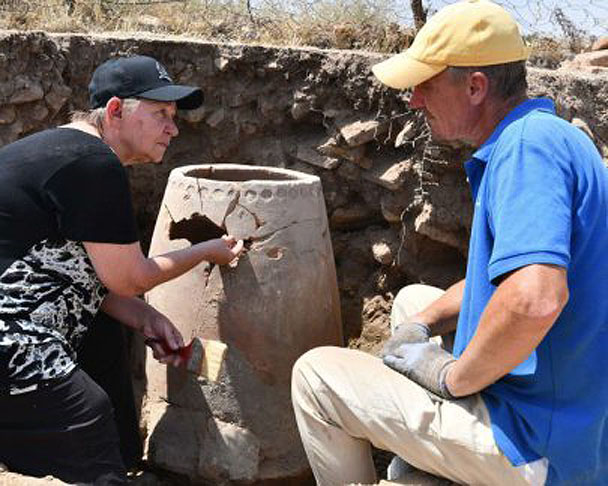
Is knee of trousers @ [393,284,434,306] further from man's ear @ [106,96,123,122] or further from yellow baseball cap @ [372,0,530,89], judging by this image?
man's ear @ [106,96,123,122]

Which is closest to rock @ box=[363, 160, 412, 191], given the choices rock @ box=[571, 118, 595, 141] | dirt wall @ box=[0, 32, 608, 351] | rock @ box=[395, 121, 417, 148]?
dirt wall @ box=[0, 32, 608, 351]

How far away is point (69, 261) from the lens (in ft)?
9.64

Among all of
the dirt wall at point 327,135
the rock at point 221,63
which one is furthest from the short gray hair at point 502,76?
the rock at point 221,63

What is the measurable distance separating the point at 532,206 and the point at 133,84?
1514 millimetres

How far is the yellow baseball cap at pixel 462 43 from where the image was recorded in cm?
233

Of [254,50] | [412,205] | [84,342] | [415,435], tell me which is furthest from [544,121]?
[254,50]

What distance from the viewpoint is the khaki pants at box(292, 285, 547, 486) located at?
2.39 meters

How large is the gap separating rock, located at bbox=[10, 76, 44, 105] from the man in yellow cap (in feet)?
8.61

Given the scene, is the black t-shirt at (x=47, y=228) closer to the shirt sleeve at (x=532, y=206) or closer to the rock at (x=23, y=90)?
the shirt sleeve at (x=532, y=206)

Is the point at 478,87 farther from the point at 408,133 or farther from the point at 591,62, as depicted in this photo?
the point at 591,62

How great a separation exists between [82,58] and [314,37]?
1.42 metres

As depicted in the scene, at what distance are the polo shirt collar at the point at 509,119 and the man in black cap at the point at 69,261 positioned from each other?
3.76 feet

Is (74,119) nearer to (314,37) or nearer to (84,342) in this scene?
(84,342)

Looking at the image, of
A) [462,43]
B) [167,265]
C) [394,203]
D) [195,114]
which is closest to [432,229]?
[394,203]
